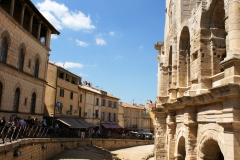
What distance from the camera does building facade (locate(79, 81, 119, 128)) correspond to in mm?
41594

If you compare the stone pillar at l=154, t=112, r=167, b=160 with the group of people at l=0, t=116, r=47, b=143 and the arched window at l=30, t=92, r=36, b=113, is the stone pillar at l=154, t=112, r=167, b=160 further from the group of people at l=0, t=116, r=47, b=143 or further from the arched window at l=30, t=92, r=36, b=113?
the arched window at l=30, t=92, r=36, b=113

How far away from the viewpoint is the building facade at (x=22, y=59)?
18219 millimetres

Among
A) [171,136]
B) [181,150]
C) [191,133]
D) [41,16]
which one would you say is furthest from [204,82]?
[41,16]

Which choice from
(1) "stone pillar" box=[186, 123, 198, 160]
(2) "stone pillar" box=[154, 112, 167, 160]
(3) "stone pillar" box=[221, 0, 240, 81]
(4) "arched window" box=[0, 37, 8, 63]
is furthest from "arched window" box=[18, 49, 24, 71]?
(3) "stone pillar" box=[221, 0, 240, 81]

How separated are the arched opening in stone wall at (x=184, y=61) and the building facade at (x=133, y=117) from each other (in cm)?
4315

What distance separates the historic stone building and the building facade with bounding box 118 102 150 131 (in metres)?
38.6

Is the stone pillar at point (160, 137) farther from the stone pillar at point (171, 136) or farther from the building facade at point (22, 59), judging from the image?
the building facade at point (22, 59)

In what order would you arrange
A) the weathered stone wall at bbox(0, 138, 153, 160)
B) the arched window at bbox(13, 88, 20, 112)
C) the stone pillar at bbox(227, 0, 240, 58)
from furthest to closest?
1. the arched window at bbox(13, 88, 20, 112)
2. the weathered stone wall at bbox(0, 138, 153, 160)
3. the stone pillar at bbox(227, 0, 240, 58)

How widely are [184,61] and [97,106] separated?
31694 mm

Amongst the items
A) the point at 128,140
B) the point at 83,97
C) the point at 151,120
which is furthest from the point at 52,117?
the point at 151,120

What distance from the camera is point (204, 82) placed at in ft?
40.0

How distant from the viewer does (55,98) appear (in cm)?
3158

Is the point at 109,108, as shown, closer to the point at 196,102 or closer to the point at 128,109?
the point at 128,109

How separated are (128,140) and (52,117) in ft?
52.8
